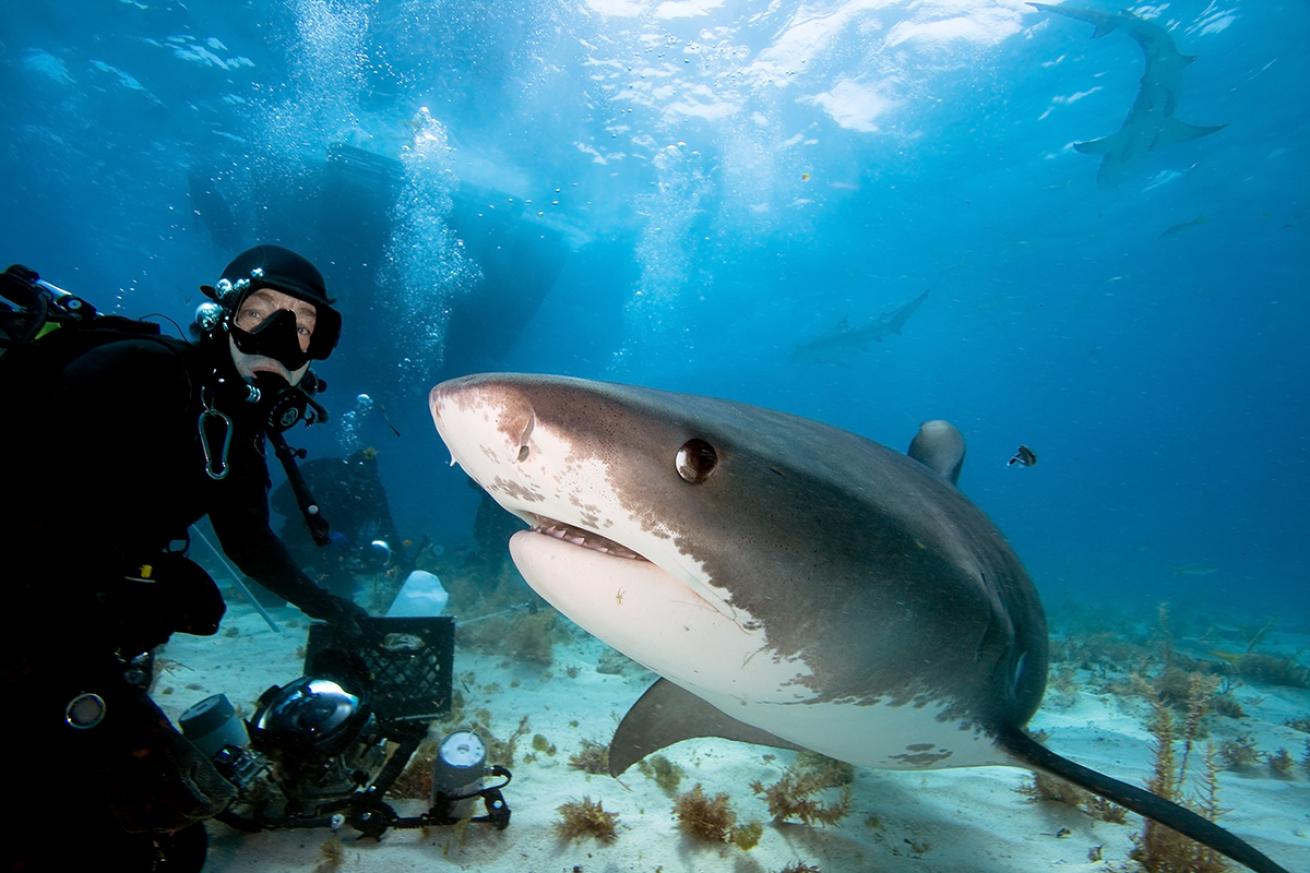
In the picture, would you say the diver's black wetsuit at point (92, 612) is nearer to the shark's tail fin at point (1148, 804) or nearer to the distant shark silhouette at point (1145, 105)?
the shark's tail fin at point (1148, 804)

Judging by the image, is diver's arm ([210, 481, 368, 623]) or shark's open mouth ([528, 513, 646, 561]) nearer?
shark's open mouth ([528, 513, 646, 561])

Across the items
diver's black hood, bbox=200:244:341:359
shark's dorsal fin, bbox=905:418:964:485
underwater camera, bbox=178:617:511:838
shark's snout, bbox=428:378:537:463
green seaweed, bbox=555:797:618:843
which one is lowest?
underwater camera, bbox=178:617:511:838

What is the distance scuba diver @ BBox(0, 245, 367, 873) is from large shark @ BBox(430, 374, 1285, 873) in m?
1.53

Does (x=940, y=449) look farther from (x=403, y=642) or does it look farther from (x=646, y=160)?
(x=646, y=160)

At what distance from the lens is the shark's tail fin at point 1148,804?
6.10 ft

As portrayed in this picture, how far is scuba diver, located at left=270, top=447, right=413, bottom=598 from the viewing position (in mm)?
10266

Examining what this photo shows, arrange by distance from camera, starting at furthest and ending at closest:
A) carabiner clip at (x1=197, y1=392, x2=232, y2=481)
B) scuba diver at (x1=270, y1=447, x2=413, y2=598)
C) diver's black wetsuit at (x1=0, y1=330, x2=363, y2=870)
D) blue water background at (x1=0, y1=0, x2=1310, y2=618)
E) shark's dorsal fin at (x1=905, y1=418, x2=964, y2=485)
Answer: blue water background at (x1=0, y1=0, x2=1310, y2=618) < scuba diver at (x1=270, y1=447, x2=413, y2=598) < shark's dorsal fin at (x1=905, y1=418, x2=964, y2=485) < carabiner clip at (x1=197, y1=392, x2=232, y2=481) < diver's black wetsuit at (x1=0, y1=330, x2=363, y2=870)

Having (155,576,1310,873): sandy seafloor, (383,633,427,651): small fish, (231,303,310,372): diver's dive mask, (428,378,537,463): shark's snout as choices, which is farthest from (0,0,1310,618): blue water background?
(428,378,537,463): shark's snout

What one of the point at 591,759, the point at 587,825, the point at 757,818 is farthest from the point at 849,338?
the point at 587,825

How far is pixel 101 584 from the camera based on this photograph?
2.02m

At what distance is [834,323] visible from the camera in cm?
4928

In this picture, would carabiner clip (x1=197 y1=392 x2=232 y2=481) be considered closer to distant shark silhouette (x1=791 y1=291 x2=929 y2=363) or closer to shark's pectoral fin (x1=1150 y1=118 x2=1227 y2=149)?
shark's pectoral fin (x1=1150 y1=118 x2=1227 y2=149)

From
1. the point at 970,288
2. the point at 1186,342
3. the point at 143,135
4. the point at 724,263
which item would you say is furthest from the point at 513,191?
the point at 1186,342

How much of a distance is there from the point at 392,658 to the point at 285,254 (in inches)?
→ 117
